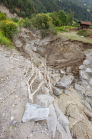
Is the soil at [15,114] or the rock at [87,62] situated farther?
the rock at [87,62]

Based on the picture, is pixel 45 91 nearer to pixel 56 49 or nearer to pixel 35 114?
pixel 35 114

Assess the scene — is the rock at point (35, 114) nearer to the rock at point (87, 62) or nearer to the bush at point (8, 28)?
the rock at point (87, 62)

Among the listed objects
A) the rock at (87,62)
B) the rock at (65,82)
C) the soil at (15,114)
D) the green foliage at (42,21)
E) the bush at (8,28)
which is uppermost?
the green foliage at (42,21)

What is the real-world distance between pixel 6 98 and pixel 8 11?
35794 millimetres

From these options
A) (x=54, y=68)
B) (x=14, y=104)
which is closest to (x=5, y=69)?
(x=14, y=104)

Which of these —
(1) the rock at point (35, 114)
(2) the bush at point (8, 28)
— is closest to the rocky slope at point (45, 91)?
(1) the rock at point (35, 114)

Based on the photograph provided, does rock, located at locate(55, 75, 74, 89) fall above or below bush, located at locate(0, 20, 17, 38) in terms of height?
below

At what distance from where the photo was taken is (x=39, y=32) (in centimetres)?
1334

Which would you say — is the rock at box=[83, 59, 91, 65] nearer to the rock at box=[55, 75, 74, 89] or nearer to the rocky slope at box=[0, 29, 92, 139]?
the rocky slope at box=[0, 29, 92, 139]

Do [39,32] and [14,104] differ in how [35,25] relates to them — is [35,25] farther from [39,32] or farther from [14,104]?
[14,104]

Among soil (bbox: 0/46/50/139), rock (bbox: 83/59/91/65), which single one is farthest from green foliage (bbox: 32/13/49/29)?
soil (bbox: 0/46/50/139)

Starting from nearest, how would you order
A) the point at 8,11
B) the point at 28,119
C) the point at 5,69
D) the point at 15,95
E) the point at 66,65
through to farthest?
the point at 28,119, the point at 15,95, the point at 5,69, the point at 66,65, the point at 8,11

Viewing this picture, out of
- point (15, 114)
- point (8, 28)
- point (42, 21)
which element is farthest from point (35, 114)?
point (42, 21)

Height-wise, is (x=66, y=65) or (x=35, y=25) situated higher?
(x=35, y=25)
